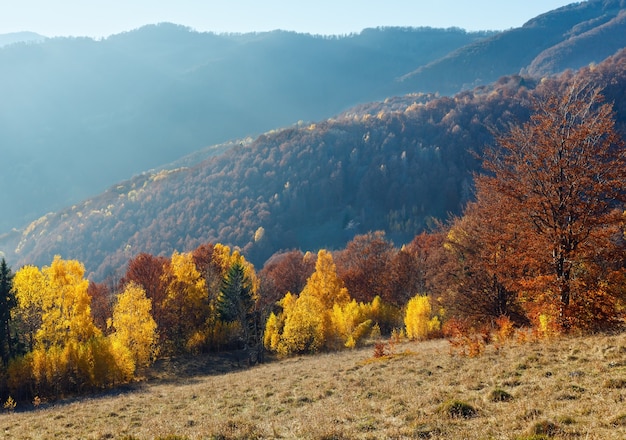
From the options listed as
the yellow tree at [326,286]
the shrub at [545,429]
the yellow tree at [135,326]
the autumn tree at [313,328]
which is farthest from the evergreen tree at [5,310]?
the shrub at [545,429]

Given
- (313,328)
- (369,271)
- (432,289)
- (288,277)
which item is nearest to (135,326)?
(313,328)

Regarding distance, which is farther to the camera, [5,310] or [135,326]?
[135,326]

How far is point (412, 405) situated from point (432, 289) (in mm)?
40515

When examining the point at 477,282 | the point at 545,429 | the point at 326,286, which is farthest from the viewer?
the point at 326,286

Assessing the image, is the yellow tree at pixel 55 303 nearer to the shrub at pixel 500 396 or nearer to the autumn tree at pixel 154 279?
the autumn tree at pixel 154 279

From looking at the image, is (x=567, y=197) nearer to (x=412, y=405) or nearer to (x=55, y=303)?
(x=412, y=405)

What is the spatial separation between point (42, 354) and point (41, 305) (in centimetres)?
697

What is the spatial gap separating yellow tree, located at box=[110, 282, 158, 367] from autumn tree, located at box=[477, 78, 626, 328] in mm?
40192

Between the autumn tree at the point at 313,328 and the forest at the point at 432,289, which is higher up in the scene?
the forest at the point at 432,289

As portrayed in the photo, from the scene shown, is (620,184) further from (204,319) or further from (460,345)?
(204,319)

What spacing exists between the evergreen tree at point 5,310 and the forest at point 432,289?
12 cm

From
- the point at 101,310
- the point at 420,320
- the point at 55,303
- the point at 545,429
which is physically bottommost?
the point at 420,320

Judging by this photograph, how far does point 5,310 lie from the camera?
42.9 m

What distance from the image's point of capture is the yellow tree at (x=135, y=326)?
46.3m
